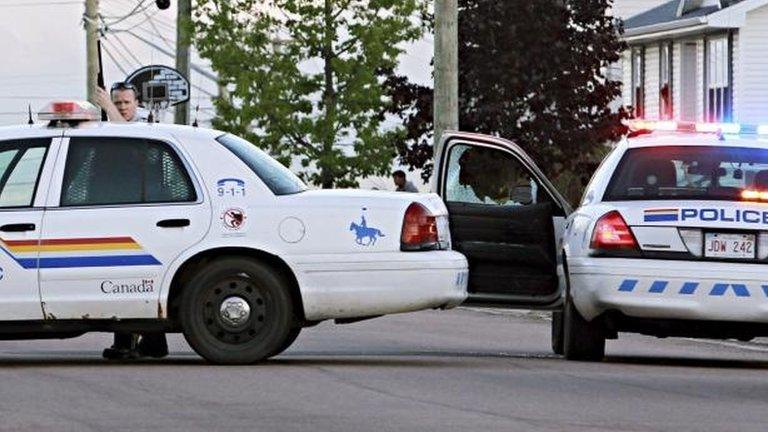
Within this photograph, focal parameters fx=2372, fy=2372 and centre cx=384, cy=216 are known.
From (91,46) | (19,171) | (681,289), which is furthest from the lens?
(91,46)

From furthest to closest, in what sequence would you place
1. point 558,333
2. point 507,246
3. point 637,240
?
point 558,333, point 507,246, point 637,240

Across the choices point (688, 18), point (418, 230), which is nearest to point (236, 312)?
point (418, 230)

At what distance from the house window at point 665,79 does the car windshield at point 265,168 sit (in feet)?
115

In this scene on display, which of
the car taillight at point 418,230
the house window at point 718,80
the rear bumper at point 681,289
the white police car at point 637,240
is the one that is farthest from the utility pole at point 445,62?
the house window at point 718,80

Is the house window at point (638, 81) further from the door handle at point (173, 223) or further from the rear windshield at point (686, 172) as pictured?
the door handle at point (173, 223)

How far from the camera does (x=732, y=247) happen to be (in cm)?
1494

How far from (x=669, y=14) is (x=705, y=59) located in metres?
1.50

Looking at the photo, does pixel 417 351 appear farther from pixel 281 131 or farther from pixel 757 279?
pixel 281 131

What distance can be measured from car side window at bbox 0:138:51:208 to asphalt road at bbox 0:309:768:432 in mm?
1041

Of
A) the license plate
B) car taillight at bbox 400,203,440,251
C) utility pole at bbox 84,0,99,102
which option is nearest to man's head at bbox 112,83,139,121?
car taillight at bbox 400,203,440,251

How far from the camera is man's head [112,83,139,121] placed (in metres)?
16.5

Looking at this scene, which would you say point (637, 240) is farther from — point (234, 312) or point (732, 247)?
point (234, 312)

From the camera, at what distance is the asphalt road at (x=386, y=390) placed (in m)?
11.0

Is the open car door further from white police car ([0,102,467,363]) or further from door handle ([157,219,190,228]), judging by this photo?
door handle ([157,219,190,228])
